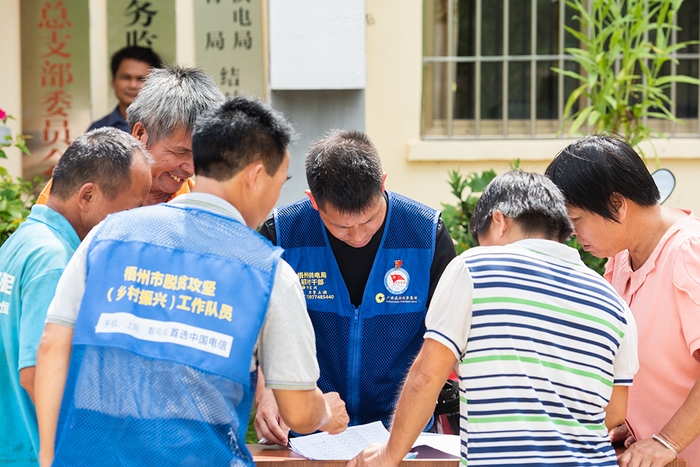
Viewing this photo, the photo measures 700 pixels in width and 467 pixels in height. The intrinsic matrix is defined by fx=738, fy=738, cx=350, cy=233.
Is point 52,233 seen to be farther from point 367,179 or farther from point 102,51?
point 102,51

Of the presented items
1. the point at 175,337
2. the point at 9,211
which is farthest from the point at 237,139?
the point at 9,211

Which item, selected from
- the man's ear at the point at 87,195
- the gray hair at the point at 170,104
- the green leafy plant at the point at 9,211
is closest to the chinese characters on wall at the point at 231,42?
the green leafy plant at the point at 9,211

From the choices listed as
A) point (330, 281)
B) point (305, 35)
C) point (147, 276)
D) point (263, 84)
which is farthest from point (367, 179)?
point (263, 84)

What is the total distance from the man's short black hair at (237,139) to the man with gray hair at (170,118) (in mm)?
725

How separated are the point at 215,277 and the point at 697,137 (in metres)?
4.32

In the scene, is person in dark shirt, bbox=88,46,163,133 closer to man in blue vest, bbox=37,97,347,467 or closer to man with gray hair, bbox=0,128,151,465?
man with gray hair, bbox=0,128,151,465

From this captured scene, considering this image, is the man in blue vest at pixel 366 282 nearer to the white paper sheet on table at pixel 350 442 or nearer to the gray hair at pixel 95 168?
the white paper sheet on table at pixel 350 442

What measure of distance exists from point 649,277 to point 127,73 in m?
3.60

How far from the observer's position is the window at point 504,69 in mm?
4738

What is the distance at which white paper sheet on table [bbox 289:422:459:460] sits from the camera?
190cm

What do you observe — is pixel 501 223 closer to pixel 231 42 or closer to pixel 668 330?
pixel 668 330

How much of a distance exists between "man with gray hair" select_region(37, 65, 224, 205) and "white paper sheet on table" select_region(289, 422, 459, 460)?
91 cm

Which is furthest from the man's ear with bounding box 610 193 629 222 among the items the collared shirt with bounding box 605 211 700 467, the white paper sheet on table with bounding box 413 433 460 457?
the white paper sheet on table with bounding box 413 433 460 457

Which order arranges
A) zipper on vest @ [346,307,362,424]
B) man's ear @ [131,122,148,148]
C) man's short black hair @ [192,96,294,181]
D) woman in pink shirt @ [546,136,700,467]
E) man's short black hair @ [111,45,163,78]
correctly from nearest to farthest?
man's short black hair @ [192,96,294,181] → woman in pink shirt @ [546,136,700,467] → zipper on vest @ [346,307,362,424] → man's ear @ [131,122,148,148] → man's short black hair @ [111,45,163,78]
